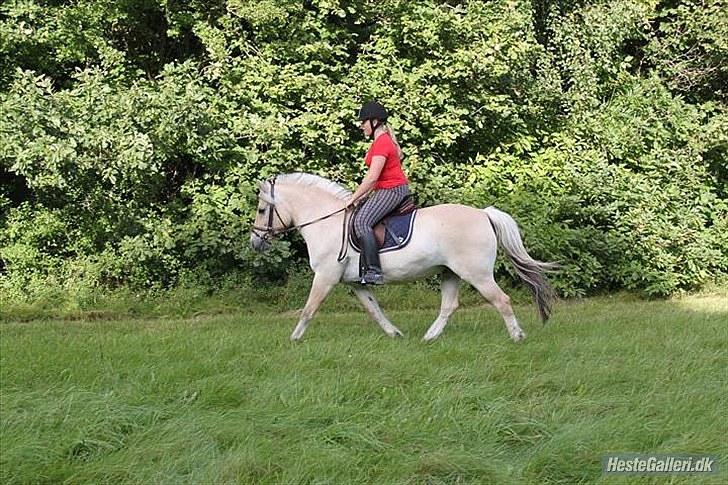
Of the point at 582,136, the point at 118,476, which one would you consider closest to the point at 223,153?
the point at 582,136

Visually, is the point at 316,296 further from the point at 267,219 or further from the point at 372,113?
the point at 372,113

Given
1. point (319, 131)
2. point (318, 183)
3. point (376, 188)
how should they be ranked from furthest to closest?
1. point (319, 131)
2. point (318, 183)
3. point (376, 188)

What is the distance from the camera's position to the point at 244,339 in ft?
25.8

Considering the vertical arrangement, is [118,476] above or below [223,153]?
below

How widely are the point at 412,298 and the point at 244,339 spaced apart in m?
5.09

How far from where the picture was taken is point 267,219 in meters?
8.80

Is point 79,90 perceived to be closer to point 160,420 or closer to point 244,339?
point 244,339

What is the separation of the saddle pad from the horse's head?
36.0 inches

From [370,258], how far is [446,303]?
1.05 metres

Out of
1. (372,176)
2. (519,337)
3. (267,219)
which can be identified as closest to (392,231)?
(372,176)

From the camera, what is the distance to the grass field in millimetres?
4535

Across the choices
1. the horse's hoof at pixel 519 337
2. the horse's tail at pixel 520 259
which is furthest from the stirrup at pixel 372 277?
the horse's hoof at pixel 519 337

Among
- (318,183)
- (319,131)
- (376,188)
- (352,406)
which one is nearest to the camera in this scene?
(352,406)

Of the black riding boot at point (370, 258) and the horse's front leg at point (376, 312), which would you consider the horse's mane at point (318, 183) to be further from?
the horse's front leg at point (376, 312)
